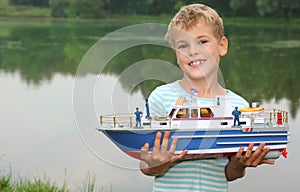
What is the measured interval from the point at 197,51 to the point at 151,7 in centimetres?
3909

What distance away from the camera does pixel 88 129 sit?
2.99 metres

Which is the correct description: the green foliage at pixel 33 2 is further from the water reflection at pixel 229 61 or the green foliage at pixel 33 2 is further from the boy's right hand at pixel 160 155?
the boy's right hand at pixel 160 155

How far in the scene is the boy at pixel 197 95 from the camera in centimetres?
256

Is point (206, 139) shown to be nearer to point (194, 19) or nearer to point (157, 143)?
point (157, 143)

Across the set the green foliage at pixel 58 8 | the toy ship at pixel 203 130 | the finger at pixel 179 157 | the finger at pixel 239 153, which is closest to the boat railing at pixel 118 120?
the toy ship at pixel 203 130

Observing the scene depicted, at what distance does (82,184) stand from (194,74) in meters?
3.31

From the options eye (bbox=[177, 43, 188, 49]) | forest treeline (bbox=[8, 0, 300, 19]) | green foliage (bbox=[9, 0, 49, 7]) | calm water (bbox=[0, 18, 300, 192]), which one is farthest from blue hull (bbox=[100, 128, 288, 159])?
green foliage (bbox=[9, 0, 49, 7])

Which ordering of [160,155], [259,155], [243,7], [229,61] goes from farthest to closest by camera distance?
[243,7] → [229,61] → [259,155] → [160,155]

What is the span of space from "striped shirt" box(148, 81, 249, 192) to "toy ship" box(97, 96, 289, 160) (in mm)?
46

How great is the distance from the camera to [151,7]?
41250 millimetres

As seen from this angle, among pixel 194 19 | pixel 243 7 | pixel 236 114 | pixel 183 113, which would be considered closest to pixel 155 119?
pixel 183 113

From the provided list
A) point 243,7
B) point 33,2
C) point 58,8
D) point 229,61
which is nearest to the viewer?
point 229,61

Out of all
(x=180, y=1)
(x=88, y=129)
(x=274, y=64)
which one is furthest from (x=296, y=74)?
(x=180, y=1)

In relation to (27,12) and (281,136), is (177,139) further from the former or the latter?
(27,12)
